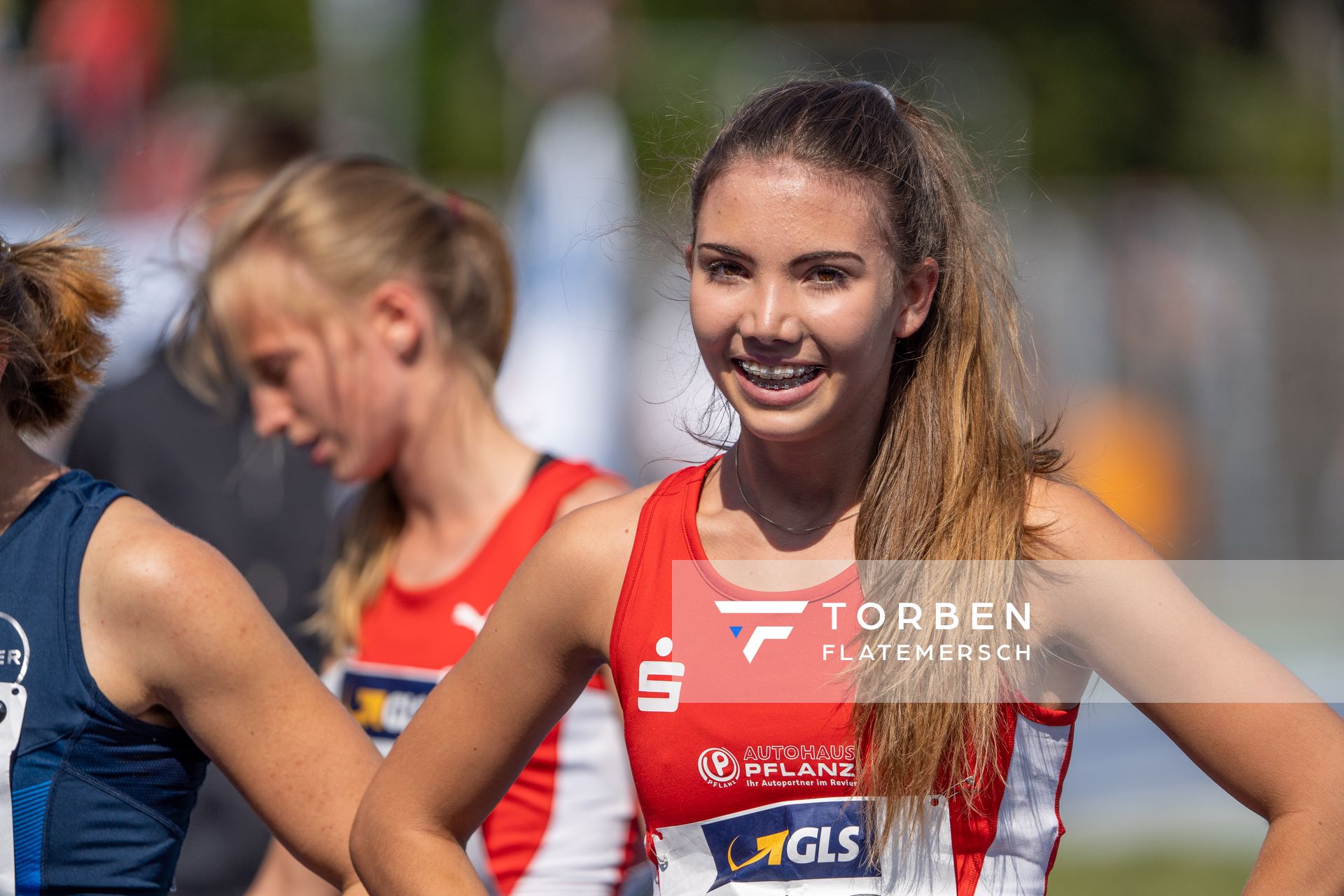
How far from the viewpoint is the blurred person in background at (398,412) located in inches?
122

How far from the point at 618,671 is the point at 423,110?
19.3m

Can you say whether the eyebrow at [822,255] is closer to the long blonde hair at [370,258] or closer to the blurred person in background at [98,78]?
the long blonde hair at [370,258]

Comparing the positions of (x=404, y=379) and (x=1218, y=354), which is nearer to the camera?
(x=404, y=379)

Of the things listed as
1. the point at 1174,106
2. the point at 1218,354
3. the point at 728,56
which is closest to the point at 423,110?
the point at 728,56

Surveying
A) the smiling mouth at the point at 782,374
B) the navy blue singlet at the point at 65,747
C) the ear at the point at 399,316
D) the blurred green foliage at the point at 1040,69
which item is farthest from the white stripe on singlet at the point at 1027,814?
the blurred green foliage at the point at 1040,69

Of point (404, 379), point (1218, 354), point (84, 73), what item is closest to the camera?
point (404, 379)

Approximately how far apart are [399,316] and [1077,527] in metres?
1.82

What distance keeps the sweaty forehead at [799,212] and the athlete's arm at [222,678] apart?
2.82 ft

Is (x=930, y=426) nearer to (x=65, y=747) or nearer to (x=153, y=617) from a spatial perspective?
(x=153, y=617)

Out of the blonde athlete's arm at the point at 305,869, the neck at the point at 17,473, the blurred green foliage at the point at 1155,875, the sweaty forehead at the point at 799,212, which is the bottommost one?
the blurred green foliage at the point at 1155,875

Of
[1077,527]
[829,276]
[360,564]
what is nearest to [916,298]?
[829,276]

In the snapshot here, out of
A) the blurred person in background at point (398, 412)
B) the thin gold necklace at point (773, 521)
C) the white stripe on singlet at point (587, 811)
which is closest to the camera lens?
the thin gold necklace at point (773, 521)

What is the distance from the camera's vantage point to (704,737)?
1.97 meters

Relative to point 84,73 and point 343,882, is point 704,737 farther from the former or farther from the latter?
point 84,73
